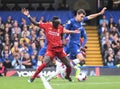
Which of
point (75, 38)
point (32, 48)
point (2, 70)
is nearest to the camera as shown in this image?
point (75, 38)

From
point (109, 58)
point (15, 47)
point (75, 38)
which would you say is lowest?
point (109, 58)

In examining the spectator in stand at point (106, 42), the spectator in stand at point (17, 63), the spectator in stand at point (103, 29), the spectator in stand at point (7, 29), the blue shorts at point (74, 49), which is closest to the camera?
the blue shorts at point (74, 49)

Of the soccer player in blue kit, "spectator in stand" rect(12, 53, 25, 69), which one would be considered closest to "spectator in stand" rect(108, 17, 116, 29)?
"spectator in stand" rect(12, 53, 25, 69)

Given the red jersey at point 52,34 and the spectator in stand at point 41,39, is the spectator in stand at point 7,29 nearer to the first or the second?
the spectator in stand at point 41,39

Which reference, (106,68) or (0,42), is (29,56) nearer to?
(0,42)

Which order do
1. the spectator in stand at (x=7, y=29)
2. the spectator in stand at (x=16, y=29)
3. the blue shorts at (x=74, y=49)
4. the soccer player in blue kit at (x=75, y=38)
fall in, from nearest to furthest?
the soccer player in blue kit at (x=75, y=38) < the blue shorts at (x=74, y=49) < the spectator in stand at (x=7, y=29) < the spectator in stand at (x=16, y=29)

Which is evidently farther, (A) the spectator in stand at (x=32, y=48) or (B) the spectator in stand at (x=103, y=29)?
(B) the spectator in stand at (x=103, y=29)

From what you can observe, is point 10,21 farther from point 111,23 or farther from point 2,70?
point 111,23

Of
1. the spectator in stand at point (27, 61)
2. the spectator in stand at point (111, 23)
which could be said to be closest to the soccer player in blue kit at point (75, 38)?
the spectator in stand at point (27, 61)

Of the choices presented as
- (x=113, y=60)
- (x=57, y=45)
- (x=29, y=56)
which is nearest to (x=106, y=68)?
(x=113, y=60)

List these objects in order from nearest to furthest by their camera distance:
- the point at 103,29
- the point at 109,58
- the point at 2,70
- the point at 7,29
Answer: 1. the point at 2,70
2. the point at 109,58
3. the point at 7,29
4. the point at 103,29

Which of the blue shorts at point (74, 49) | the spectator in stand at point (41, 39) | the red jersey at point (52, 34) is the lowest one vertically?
the spectator in stand at point (41, 39)

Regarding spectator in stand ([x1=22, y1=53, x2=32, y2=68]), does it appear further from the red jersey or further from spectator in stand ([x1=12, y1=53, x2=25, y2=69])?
the red jersey

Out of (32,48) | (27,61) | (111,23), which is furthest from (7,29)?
(111,23)
